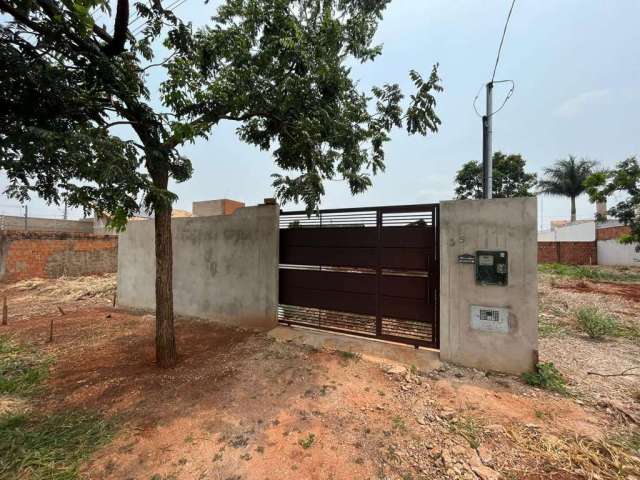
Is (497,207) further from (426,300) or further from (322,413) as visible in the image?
(322,413)

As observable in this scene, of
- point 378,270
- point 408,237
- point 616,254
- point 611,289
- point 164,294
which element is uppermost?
point 408,237

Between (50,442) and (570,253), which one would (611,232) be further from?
(50,442)

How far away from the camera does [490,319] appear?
3254 millimetres

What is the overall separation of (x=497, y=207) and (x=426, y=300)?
149 centimetres

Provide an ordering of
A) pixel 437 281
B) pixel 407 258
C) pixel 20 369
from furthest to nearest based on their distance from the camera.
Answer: pixel 407 258 → pixel 437 281 → pixel 20 369

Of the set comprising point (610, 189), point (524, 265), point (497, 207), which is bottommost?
point (524, 265)

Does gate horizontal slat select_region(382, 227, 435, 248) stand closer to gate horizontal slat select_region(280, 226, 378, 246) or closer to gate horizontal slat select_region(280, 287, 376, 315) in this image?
gate horizontal slat select_region(280, 226, 378, 246)

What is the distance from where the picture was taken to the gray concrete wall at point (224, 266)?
16.2ft

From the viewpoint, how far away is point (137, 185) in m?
2.36

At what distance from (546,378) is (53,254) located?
567 inches

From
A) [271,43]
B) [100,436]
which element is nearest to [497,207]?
[271,43]

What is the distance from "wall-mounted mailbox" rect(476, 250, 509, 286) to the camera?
10.4 ft

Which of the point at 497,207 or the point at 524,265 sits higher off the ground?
the point at 497,207

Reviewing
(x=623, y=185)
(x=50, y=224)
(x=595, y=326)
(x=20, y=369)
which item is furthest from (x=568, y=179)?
(x=50, y=224)
